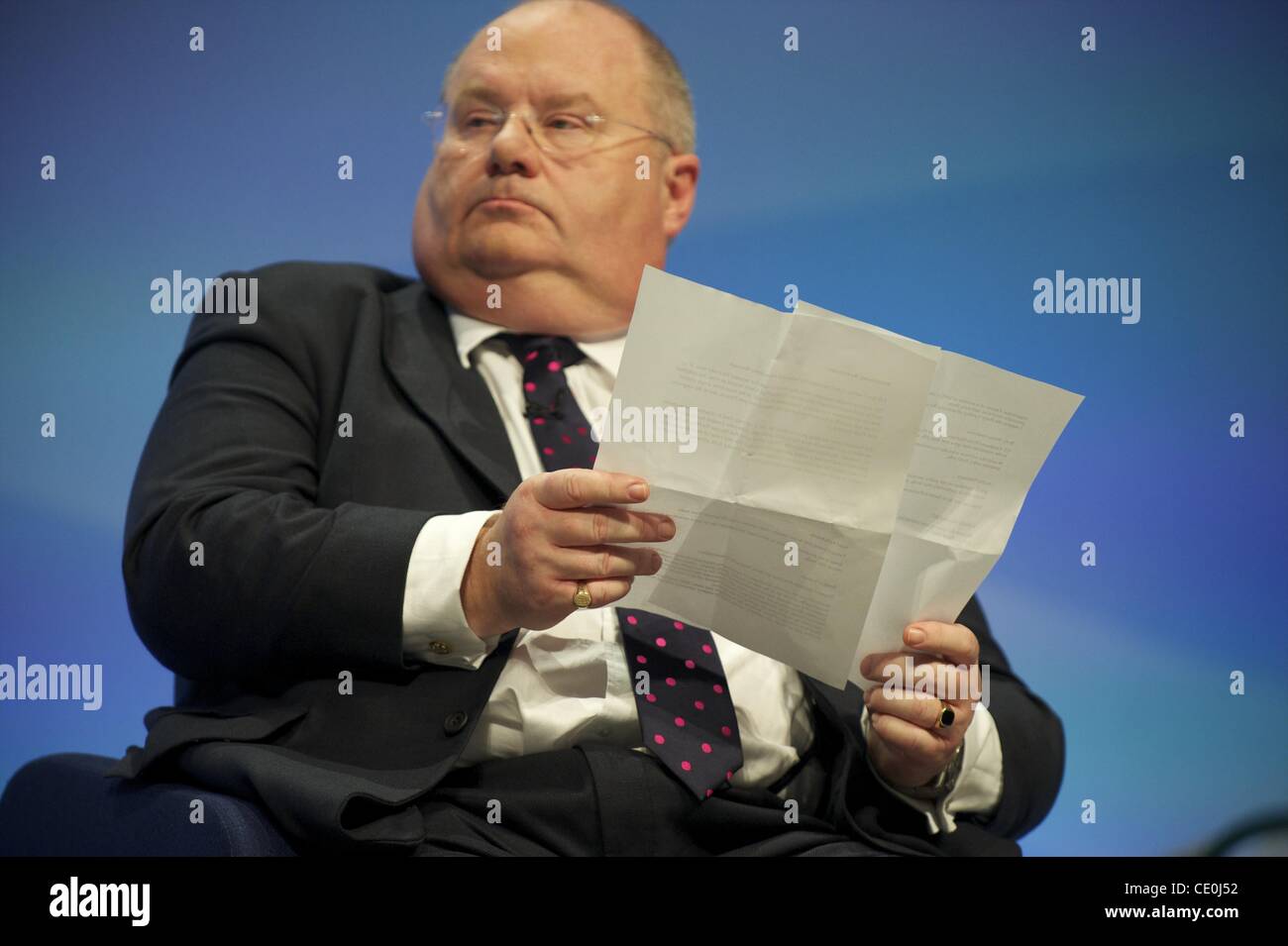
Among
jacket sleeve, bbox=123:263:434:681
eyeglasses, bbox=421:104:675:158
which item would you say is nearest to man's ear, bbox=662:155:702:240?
eyeglasses, bbox=421:104:675:158

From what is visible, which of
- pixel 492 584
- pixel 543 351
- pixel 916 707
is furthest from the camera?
pixel 543 351

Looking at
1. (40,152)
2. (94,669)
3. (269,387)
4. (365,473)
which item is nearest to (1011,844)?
(365,473)

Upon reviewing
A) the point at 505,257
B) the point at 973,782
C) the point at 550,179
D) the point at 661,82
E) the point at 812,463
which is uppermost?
the point at 661,82

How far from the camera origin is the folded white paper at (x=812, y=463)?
1439mm

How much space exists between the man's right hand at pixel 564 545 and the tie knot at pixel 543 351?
476 millimetres

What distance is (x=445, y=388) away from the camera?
6.19ft

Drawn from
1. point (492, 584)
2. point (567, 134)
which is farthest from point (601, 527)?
point (567, 134)

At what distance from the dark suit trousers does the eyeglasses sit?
36.9 inches

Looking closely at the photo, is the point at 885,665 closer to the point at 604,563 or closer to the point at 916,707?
the point at 916,707

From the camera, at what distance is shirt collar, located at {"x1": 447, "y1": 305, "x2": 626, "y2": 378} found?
1.99m

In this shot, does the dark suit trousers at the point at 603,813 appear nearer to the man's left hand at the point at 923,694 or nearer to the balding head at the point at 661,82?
the man's left hand at the point at 923,694

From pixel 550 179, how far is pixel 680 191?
35 cm

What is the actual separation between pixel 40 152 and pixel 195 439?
3.10ft

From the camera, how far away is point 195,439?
5.78 feet
